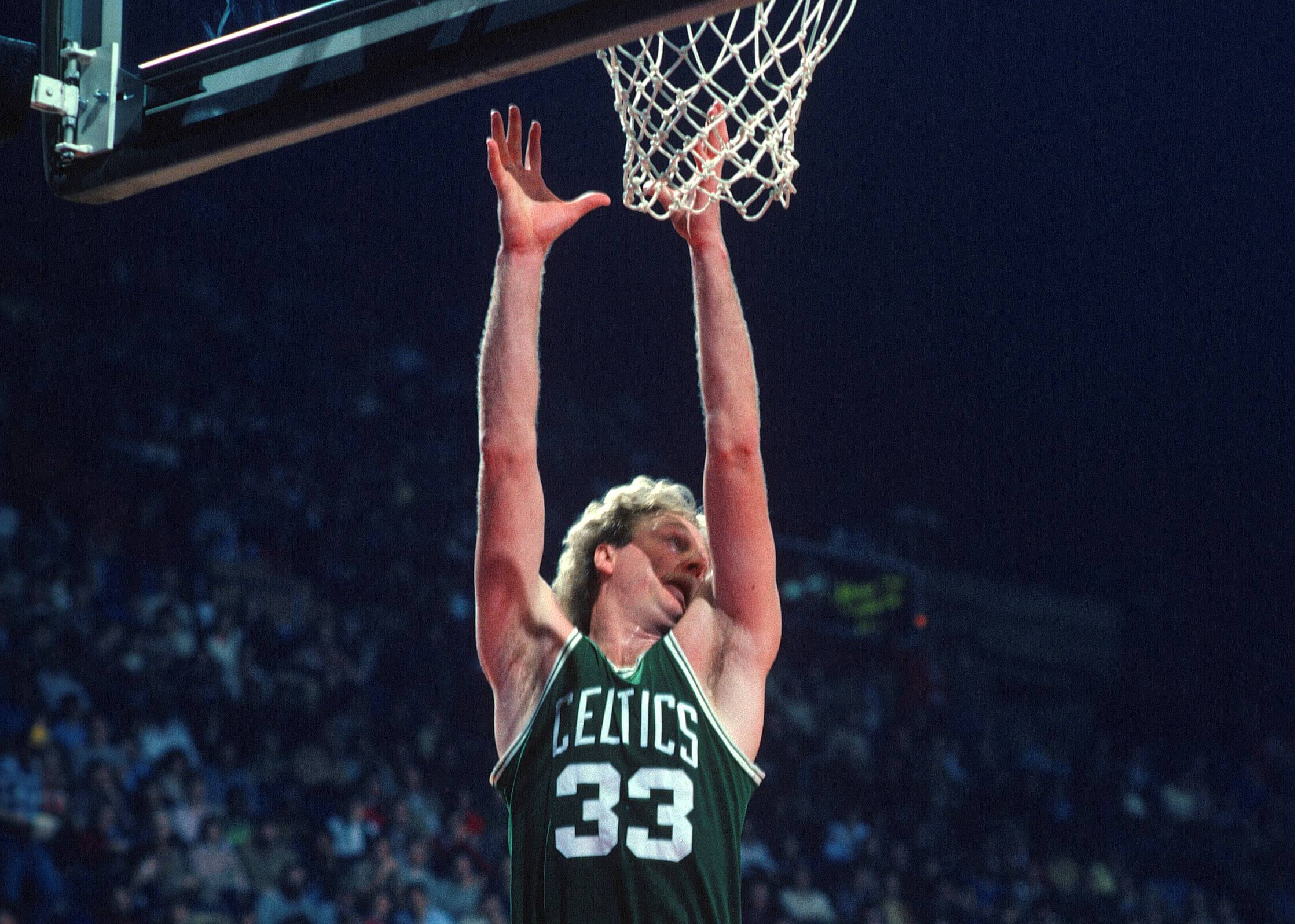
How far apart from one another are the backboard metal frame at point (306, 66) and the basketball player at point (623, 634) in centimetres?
39

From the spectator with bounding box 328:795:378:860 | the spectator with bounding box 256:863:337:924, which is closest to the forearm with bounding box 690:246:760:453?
the spectator with bounding box 256:863:337:924

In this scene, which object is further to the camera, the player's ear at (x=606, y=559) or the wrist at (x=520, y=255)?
the player's ear at (x=606, y=559)

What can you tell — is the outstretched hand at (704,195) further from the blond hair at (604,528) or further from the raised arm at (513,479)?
the blond hair at (604,528)

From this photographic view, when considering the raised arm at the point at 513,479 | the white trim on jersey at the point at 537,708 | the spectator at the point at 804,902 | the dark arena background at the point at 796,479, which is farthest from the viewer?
Result: the spectator at the point at 804,902

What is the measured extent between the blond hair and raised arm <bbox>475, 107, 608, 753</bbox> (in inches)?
8.8

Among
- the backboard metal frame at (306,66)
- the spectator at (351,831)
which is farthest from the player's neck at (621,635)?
the spectator at (351,831)

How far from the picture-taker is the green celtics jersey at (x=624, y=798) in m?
2.12

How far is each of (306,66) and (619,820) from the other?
1312 mm

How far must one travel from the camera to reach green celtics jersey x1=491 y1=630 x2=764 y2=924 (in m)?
2.12

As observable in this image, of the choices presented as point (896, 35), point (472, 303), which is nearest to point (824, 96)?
point (896, 35)

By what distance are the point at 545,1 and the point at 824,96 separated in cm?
926

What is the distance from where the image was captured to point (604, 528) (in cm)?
270

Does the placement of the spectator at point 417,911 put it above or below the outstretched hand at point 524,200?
below

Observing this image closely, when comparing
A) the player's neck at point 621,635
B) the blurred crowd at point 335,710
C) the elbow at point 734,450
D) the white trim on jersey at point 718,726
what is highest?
the blurred crowd at point 335,710
